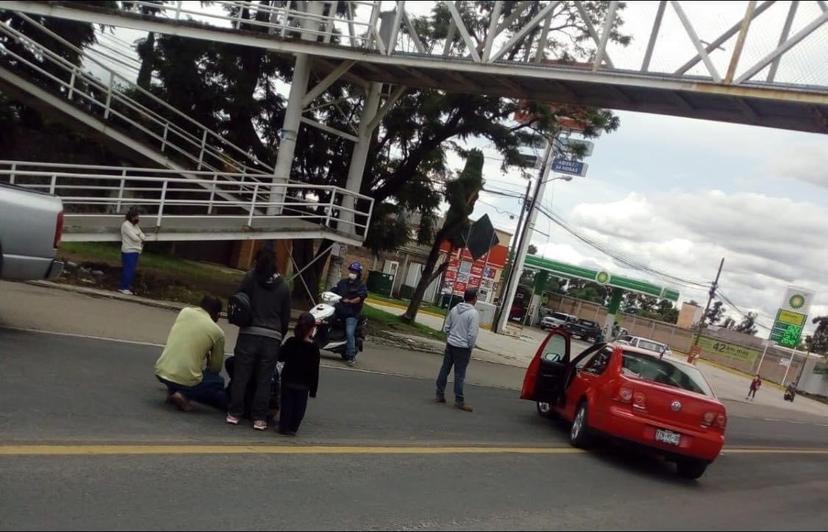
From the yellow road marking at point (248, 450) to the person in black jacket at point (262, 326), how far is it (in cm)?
66

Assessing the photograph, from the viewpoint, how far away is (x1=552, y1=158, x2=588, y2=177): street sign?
35.3 meters

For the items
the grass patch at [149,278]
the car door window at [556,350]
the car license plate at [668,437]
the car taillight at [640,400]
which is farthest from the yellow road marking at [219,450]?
the grass patch at [149,278]

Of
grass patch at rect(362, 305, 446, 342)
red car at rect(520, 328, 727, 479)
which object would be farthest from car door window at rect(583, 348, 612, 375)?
grass patch at rect(362, 305, 446, 342)

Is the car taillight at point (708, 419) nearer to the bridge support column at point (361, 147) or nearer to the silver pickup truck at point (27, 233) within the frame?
the silver pickup truck at point (27, 233)

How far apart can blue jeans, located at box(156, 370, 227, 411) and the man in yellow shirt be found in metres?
0.01

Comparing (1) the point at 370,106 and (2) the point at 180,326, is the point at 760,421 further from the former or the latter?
(2) the point at 180,326

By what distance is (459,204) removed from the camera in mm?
22703

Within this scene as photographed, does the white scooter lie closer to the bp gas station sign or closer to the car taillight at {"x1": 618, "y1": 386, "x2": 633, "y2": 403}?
the car taillight at {"x1": 618, "y1": 386, "x2": 633, "y2": 403}

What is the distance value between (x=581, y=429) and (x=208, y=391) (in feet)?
15.1

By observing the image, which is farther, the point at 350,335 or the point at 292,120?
the point at 292,120

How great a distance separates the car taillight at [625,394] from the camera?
8.16 meters

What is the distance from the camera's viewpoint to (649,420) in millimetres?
8031

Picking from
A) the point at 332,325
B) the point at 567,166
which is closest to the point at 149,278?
the point at 332,325

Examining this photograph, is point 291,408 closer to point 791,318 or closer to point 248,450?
point 248,450
